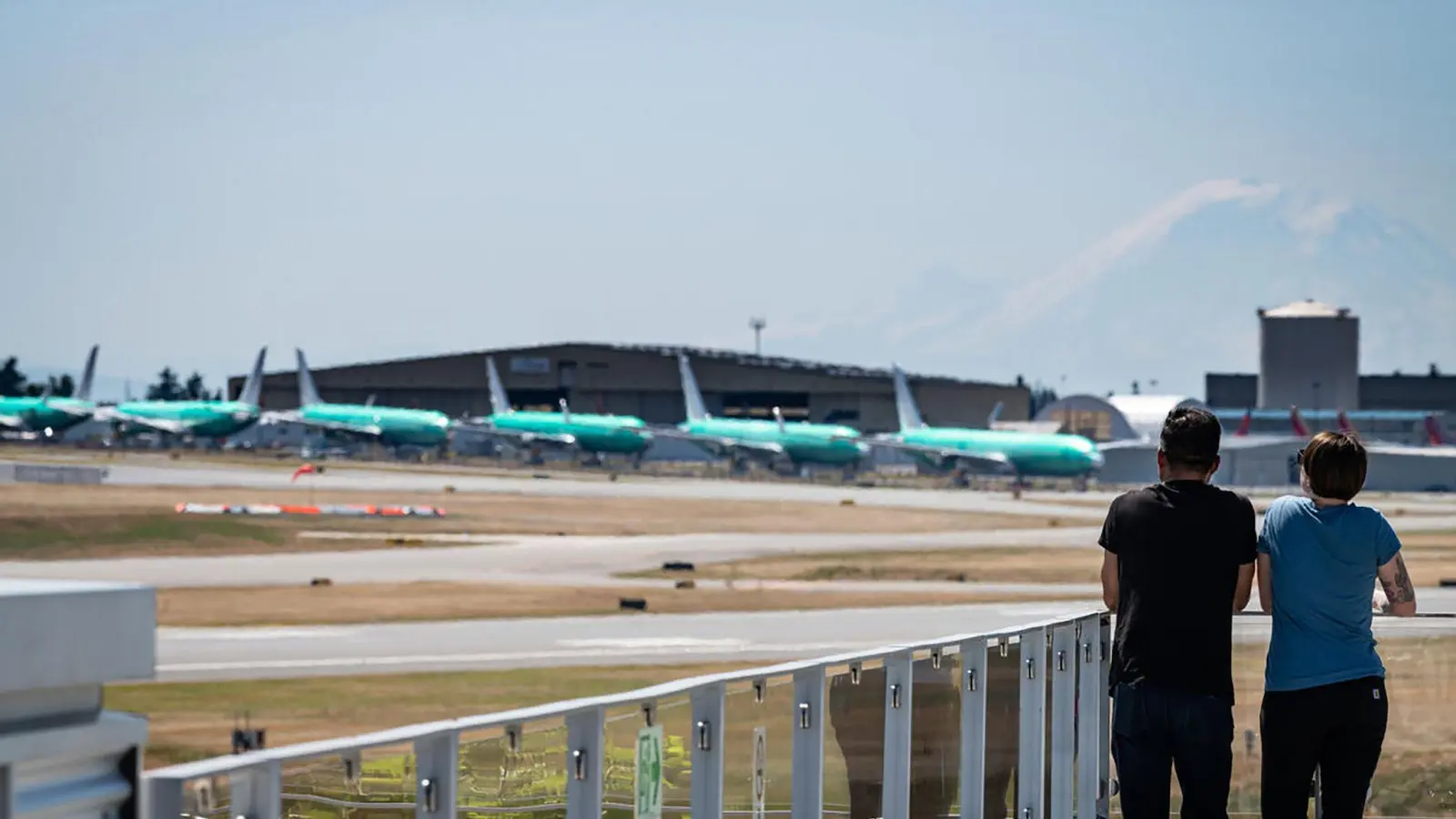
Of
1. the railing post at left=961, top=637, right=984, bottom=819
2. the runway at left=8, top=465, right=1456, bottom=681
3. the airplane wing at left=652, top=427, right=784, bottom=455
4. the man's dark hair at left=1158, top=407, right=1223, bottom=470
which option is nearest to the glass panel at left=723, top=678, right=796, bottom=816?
the railing post at left=961, top=637, right=984, bottom=819

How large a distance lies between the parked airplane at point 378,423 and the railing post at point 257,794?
159580 millimetres

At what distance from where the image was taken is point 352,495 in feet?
359

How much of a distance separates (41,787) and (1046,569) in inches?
2425

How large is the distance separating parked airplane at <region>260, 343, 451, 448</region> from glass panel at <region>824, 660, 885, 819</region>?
508 ft

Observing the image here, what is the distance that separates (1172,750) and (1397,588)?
1.44 m

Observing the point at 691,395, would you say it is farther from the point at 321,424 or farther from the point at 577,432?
the point at 321,424

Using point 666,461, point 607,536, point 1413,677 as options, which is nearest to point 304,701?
point 1413,677

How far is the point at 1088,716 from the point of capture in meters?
13.0

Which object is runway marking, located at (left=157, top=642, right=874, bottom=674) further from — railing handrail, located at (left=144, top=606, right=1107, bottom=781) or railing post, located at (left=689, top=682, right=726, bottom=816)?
railing post, located at (left=689, top=682, right=726, bottom=816)

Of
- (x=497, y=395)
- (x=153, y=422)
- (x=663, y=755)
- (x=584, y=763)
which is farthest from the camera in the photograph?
(x=497, y=395)

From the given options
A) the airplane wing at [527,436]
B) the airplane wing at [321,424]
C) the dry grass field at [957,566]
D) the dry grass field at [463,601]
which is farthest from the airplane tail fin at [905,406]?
the dry grass field at [463,601]

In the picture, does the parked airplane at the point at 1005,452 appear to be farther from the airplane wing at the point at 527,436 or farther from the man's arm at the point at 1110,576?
the man's arm at the point at 1110,576

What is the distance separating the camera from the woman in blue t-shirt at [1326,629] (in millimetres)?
10055

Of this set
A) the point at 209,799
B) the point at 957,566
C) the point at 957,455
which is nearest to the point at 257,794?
the point at 209,799
